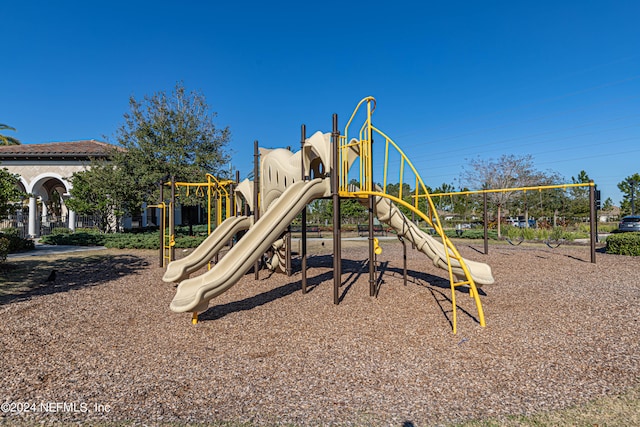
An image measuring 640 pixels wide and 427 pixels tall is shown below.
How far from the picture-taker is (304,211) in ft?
24.8

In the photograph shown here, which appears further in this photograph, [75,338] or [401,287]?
[401,287]

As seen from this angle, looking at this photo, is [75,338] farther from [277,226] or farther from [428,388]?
[428,388]

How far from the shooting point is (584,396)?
334 centimetres

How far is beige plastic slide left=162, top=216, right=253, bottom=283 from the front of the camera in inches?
287

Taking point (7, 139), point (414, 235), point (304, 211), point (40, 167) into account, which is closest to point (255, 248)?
point (304, 211)

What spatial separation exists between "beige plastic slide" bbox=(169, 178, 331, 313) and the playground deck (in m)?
0.47

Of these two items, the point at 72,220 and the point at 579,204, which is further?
the point at 579,204

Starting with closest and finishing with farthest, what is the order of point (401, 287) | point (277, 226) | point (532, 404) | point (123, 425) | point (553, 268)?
point (123, 425) < point (532, 404) < point (277, 226) < point (401, 287) < point (553, 268)

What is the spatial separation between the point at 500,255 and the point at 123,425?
46.0 ft

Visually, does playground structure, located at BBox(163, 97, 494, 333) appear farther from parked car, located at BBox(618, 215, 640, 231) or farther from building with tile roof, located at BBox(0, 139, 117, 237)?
parked car, located at BBox(618, 215, 640, 231)

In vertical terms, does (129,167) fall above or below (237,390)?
above

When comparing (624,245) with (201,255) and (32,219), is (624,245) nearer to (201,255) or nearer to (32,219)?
(201,255)

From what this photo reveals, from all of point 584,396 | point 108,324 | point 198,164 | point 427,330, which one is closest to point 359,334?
point 427,330

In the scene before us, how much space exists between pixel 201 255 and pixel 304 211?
2.36 m
